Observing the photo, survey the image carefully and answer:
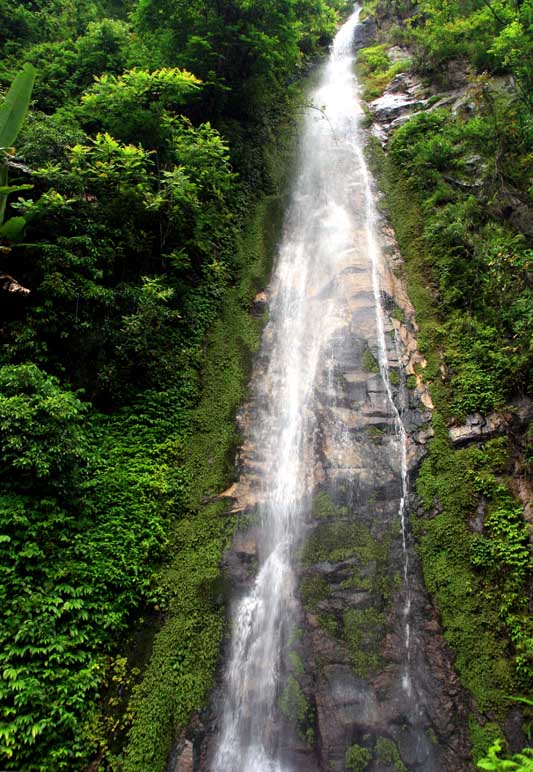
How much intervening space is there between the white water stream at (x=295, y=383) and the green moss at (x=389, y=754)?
602 millimetres

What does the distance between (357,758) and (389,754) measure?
0.34 m

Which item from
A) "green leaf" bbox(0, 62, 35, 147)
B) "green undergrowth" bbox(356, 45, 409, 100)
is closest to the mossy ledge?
"green leaf" bbox(0, 62, 35, 147)

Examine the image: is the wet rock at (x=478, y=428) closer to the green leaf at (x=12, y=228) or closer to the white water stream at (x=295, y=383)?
the white water stream at (x=295, y=383)

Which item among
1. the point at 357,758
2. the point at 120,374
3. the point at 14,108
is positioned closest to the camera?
the point at 357,758

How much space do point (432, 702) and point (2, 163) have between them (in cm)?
910

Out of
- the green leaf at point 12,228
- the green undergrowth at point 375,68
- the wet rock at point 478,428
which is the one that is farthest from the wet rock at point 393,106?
the green leaf at point 12,228

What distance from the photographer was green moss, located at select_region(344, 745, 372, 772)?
14.8 ft

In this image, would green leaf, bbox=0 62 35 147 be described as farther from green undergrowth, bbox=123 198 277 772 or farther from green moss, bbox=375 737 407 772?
green moss, bbox=375 737 407 772

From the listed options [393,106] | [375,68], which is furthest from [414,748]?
[375,68]

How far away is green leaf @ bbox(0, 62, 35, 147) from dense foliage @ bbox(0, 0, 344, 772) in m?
0.07

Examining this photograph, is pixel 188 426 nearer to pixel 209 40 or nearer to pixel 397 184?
pixel 397 184

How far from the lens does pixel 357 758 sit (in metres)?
4.56

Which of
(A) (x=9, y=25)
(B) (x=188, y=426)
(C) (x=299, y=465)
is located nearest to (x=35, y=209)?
(B) (x=188, y=426)

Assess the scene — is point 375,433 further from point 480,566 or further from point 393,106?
point 393,106
